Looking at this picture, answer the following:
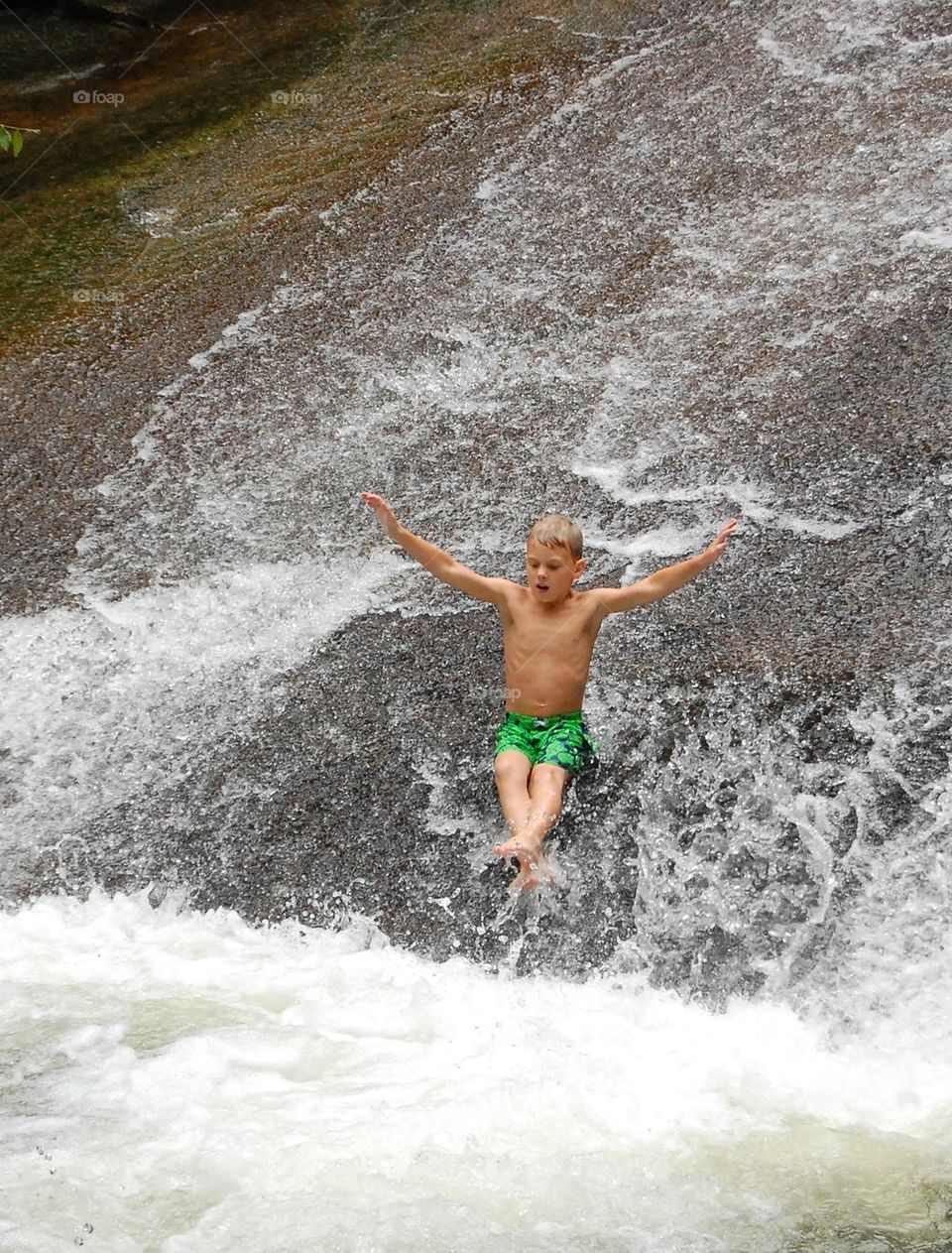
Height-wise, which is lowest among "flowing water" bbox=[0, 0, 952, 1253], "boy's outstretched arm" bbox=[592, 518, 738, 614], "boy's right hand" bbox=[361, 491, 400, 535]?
"flowing water" bbox=[0, 0, 952, 1253]

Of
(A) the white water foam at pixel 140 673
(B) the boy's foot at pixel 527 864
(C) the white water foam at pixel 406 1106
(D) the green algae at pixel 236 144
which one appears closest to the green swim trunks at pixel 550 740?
(B) the boy's foot at pixel 527 864

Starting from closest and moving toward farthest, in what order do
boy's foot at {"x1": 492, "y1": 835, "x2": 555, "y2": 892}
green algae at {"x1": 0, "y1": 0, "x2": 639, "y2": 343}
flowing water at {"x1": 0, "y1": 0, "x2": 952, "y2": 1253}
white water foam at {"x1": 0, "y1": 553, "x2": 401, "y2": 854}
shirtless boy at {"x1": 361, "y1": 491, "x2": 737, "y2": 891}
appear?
flowing water at {"x1": 0, "y1": 0, "x2": 952, "y2": 1253}
boy's foot at {"x1": 492, "y1": 835, "x2": 555, "y2": 892}
shirtless boy at {"x1": 361, "y1": 491, "x2": 737, "y2": 891}
white water foam at {"x1": 0, "y1": 553, "x2": 401, "y2": 854}
green algae at {"x1": 0, "y1": 0, "x2": 639, "y2": 343}

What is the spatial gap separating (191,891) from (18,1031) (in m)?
0.72

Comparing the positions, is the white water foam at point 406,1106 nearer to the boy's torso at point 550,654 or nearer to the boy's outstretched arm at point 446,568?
the boy's torso at point 550,654

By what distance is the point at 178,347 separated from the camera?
7656mm

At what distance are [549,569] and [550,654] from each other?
0.28 m

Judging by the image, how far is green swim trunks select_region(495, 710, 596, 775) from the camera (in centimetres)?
482

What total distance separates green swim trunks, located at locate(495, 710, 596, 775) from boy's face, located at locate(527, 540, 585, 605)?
1.37 feet

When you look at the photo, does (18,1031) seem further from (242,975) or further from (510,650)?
A: (510,650)

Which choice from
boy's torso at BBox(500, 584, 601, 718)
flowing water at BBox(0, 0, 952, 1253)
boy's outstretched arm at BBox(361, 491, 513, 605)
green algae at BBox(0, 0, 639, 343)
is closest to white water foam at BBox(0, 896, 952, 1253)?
flowing water at BBox(0, 0, 952, 1253)

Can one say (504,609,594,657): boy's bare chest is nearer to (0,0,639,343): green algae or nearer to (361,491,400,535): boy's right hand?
(361,491,400,535): boy's right hand

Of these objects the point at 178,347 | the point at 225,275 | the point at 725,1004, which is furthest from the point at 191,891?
the point at 225,275

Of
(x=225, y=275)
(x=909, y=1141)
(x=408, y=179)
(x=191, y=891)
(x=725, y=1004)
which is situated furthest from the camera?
(x=408, y=179)

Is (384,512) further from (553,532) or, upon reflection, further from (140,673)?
(140,673)
